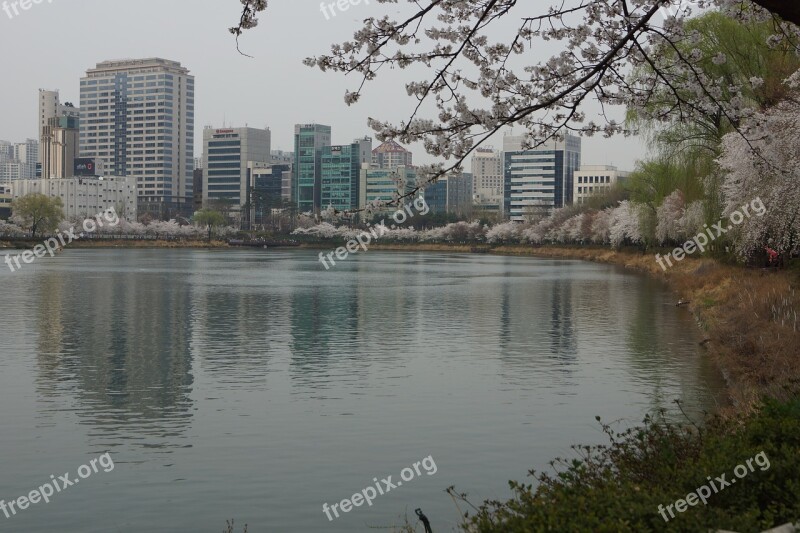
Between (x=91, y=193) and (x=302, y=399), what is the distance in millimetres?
179743

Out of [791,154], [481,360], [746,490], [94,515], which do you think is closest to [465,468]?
[94,515]

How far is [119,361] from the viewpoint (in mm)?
20531

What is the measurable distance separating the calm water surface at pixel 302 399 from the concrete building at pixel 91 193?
156 meters

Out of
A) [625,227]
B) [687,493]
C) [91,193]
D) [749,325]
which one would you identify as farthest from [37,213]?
[687,493]

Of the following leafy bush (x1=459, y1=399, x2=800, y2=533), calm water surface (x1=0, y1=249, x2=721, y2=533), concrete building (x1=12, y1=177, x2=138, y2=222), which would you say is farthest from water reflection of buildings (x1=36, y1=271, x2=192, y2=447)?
concrete building (x1=12, y1=177, x2=138, y2=222)

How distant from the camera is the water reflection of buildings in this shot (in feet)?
48.4

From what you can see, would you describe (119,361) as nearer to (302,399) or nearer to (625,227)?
(302,399)

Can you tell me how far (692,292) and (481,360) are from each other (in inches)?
578

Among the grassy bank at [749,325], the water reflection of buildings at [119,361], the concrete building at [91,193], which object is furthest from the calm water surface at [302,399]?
the concrete building at [91,193]

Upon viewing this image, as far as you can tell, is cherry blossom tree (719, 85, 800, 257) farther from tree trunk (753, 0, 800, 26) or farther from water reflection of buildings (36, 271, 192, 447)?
water reflection of buildings (36, 271, 192, 447)

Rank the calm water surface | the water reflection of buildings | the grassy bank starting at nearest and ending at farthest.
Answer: the calm water surface
the grassy bank
the water reflection of buildings

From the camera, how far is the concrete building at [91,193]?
597ft

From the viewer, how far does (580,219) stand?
106000 mm

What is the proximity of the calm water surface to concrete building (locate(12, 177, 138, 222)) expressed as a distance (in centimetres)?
15587
